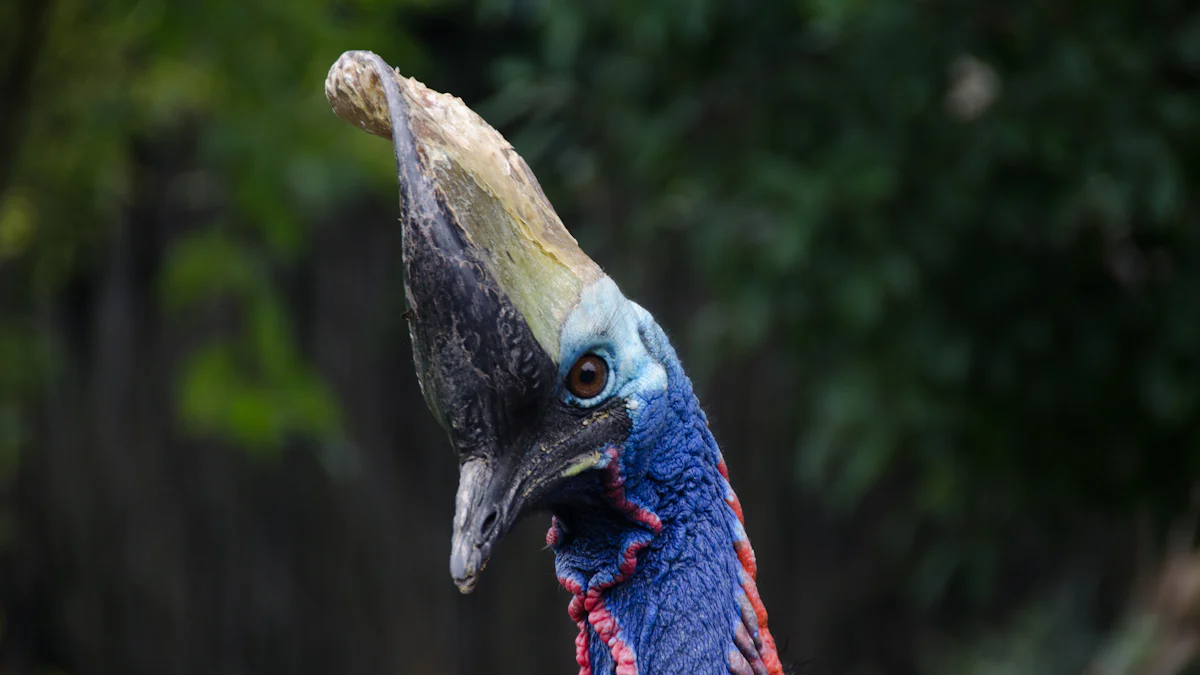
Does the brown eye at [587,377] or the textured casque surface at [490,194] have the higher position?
the textured casque surface at [490,194]

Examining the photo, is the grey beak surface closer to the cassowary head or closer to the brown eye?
the cassowary head

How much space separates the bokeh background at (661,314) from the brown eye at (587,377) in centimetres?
49

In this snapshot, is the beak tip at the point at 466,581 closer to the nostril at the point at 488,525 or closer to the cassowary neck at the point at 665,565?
the nostril at the point at 488,525

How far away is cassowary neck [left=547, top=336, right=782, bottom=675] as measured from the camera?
1.56 metres

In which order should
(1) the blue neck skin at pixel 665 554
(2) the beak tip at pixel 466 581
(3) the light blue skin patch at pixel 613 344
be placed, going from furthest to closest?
(1) the blue neck skin at pixel 665 554, (3) the light blue skin patch at pixel 613 344, (2) the beak tip at pixel 466 581

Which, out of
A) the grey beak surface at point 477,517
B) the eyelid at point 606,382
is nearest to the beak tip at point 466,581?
the grey beak surface at point 477,517

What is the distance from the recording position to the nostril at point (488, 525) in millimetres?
1389

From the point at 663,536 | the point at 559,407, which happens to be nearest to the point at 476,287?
the point at 559,407

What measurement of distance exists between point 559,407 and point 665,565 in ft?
0.90

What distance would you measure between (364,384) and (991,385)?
298 centimetres

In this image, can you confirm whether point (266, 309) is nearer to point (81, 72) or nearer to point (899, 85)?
point (81, 72)

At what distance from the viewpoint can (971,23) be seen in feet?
10.5

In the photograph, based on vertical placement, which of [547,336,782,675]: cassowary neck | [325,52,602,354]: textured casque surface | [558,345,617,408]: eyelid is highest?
[325,52,602,354]: textured casque surface

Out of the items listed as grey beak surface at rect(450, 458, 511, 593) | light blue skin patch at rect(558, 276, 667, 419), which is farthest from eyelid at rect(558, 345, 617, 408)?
grey beak surface at rect(450, 458, 511, 593)
